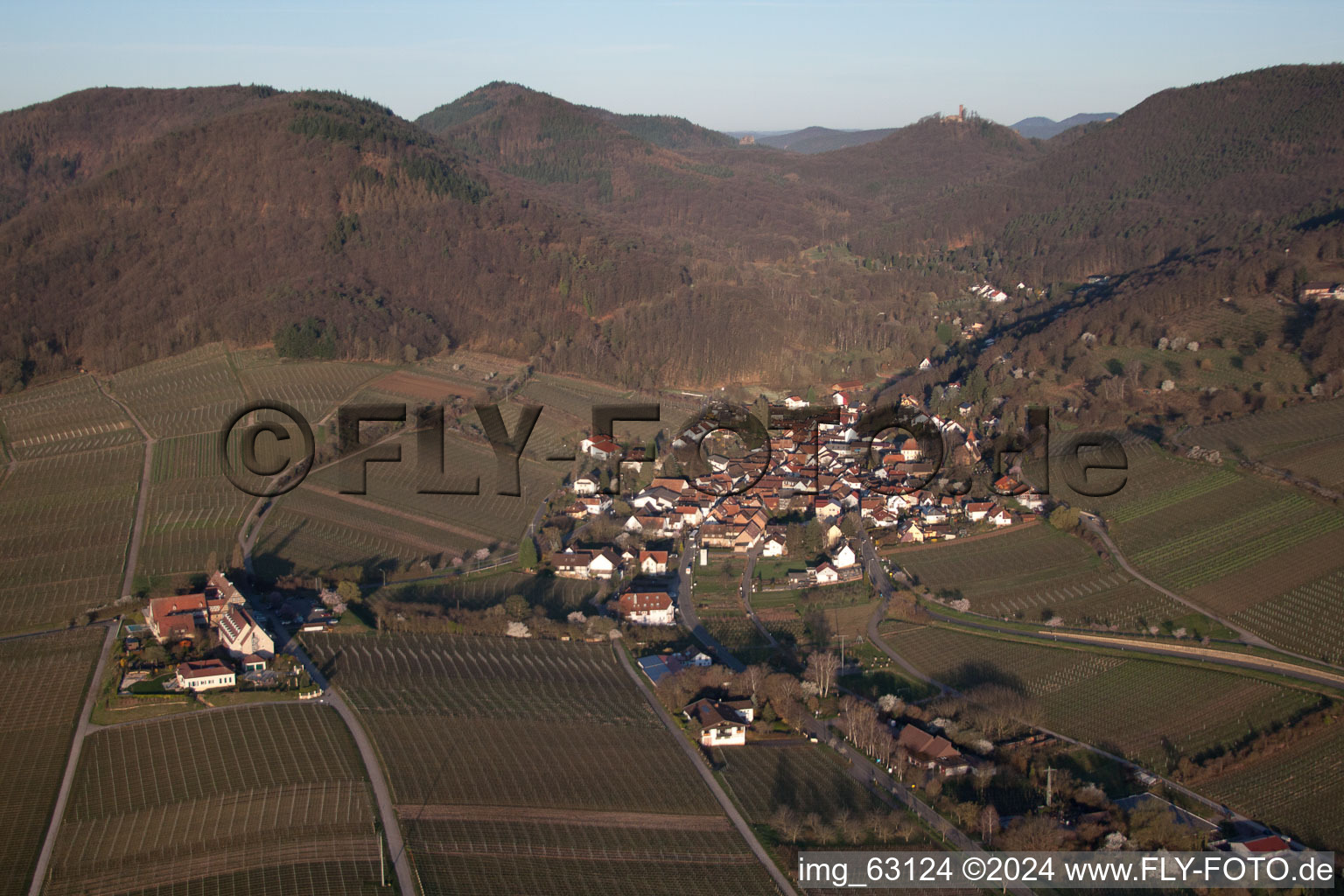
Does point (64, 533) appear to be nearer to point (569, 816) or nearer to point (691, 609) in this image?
point (691, 609)

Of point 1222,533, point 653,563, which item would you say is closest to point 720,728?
point 653,563

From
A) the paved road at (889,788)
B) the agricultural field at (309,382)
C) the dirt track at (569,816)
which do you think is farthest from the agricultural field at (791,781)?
the agricultural field at (309,382)

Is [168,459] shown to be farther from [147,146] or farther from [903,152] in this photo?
[903,152]

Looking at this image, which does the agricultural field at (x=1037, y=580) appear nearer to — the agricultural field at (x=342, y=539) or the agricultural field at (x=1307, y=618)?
the agricultural field at (x=1307, y=618)

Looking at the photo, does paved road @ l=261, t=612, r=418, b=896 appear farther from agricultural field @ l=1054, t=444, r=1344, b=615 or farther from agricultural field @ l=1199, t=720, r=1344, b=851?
agricultural field @ l=1054, t=444, r=1344, b=615

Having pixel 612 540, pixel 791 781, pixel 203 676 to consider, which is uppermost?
pixel 203 676

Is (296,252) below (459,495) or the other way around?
the other way around
